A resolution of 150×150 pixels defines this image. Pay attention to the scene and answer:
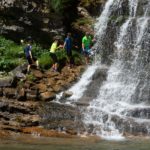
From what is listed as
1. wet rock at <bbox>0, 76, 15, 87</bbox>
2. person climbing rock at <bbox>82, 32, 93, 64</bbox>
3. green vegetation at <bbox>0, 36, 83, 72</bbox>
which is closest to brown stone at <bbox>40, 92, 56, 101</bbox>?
wet rock at <bbox>0, 76, 15, 87</bbox>

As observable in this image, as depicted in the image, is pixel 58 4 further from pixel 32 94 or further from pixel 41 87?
pixel 32 94

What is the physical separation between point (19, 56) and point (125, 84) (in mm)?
6853

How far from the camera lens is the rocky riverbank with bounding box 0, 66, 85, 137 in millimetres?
20781

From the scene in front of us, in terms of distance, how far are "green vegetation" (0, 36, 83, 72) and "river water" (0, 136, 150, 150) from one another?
29.8 feet

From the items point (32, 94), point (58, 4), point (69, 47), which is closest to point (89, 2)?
point (58, 4)

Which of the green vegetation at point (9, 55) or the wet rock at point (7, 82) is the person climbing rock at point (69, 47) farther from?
the wet rock at point (7, 82)

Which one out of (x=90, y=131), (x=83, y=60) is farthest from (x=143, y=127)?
(x=83, y=60)

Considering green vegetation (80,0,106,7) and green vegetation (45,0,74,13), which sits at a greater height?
green vegetation (80,0,106,7)

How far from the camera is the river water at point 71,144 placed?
16.9 meters

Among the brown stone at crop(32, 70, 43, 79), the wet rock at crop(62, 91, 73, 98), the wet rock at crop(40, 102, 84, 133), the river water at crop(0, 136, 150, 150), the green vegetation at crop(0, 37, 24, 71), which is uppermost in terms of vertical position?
the green vegetation at crop(0, 37, 24, 71)

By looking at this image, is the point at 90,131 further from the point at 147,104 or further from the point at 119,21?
the point at 119,21

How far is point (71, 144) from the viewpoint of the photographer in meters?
18.0

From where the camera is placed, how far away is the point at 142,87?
25.9 meters

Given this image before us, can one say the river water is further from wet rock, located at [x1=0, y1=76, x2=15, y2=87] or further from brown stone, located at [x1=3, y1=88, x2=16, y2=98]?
wet rock, located at [x1=0, y1=76, x2=15, y2=87]
